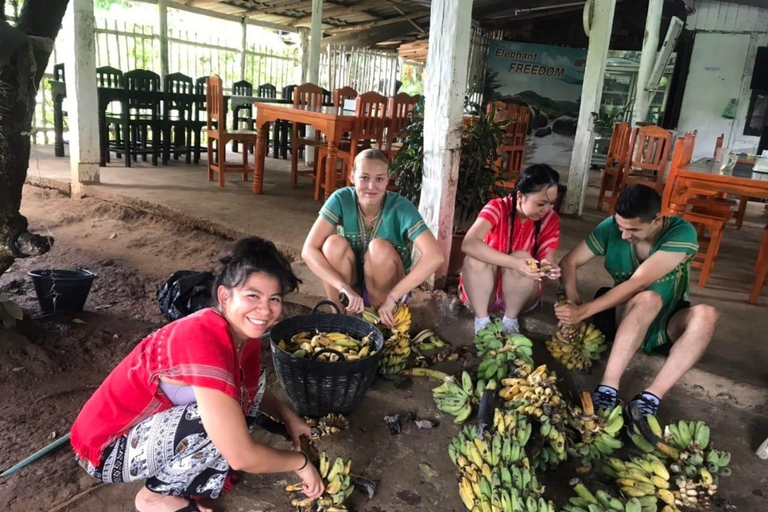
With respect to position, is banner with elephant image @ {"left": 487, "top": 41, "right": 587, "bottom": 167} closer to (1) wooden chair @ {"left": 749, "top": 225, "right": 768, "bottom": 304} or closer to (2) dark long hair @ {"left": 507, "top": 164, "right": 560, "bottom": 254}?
(1) wooden chair @ {"left": 749, "top": 225, "right": 768, "bottom": 304}

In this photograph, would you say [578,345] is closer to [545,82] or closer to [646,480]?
[646,480]

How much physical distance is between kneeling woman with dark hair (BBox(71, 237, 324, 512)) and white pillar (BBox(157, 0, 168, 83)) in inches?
328

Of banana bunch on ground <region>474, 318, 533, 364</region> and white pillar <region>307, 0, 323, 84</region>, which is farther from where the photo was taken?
white pillar <region>307, 0, 323, 84</region>

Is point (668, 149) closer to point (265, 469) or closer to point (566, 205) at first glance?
point (566, 205)

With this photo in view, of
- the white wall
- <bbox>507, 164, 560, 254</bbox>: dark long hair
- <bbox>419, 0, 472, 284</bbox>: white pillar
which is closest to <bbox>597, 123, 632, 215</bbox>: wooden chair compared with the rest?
<bbox>419, 0, 472, 284</bbox>: white pillar

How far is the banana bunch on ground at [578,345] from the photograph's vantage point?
285cm

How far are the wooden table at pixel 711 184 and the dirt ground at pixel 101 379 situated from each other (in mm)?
1668

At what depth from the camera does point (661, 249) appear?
251cm

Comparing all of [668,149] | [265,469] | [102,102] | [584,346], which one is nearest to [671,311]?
[584,346]

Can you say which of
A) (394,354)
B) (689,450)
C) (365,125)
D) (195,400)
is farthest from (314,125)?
(689,450)

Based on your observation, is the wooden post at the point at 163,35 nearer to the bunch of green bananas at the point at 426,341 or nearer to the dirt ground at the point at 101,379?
the dirt ground at the point at 101,379

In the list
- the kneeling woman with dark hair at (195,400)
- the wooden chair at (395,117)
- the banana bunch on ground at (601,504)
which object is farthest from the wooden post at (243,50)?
the banana bunch on ground at (601,504)

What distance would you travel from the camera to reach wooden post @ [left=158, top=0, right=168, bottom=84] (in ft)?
28.3

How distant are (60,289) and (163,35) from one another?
7.14 meters
